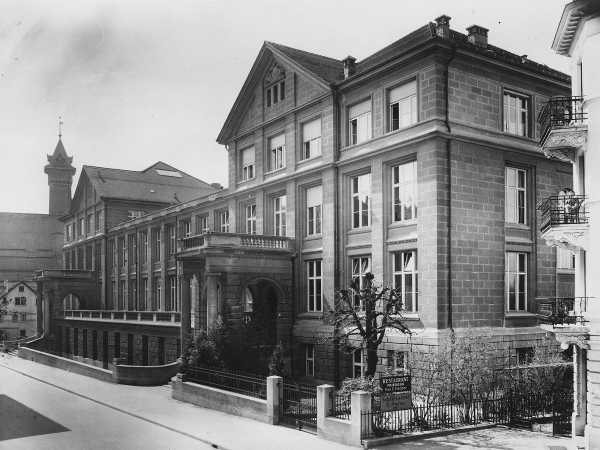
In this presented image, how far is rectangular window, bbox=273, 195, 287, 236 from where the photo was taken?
3472 cm

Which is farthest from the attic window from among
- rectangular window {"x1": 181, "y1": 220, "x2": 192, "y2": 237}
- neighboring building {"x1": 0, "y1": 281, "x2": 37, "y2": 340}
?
neighboring building {"x1": 0, "y1": 281, "x2": 37, "y2": 340}

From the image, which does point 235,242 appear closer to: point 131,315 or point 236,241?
point 236,241

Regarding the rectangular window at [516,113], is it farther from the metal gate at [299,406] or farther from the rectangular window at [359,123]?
the metal gate at [299,406]

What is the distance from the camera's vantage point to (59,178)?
9444cm

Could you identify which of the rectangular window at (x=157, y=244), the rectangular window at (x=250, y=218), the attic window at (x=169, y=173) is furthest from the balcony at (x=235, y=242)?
the attic window at (x=169, y=173)

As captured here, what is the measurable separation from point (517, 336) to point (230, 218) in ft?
61.5

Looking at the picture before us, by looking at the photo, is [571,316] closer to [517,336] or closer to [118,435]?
[517,336]

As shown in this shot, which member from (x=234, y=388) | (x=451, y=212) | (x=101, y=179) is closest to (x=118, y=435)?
(x=234, y=388)

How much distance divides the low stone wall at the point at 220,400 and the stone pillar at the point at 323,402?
3.16 m

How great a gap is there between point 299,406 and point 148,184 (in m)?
47.5

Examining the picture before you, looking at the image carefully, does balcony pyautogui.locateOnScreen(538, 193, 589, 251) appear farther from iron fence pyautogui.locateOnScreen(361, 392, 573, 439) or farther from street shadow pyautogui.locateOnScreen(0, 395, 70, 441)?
street shadow pyautogui.locateOnScreen(0, 395, 70, 441)

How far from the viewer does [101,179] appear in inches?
2505

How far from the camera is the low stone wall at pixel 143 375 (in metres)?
34.2

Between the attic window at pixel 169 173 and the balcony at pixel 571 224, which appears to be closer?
the balcony at pixel 571 224
